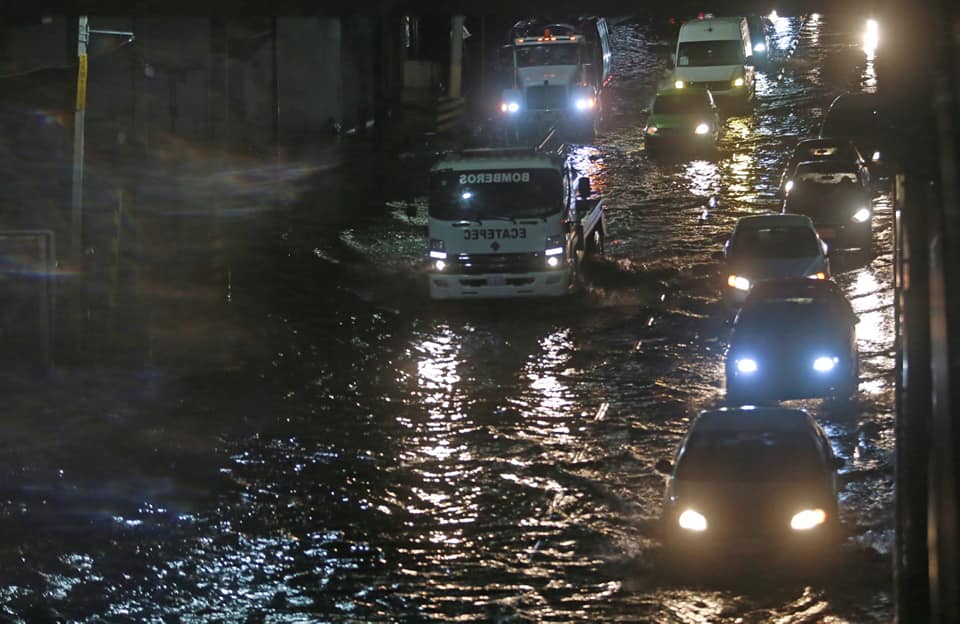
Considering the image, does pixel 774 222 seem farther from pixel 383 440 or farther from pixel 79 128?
pixel 79 128

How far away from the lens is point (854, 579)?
12445mm

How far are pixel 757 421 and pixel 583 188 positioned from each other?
10.9 m

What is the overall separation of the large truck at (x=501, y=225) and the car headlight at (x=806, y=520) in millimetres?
10655

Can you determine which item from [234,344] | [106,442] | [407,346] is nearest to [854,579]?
[106,442]

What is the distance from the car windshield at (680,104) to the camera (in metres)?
39.9

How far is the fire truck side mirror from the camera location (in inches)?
955

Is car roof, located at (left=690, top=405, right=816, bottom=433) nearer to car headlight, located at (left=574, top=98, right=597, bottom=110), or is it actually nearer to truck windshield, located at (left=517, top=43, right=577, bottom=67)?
car headlight, located at (left=574, top=98, right=597, bottom=110)

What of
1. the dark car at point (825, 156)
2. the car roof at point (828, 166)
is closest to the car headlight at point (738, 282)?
the dark car at point (825, 156)

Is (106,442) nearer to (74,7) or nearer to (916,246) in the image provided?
(74,7)

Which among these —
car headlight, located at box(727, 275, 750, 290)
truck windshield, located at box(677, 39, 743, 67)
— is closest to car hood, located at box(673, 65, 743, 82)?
truck windshield, located at box(677, 39, 743, 67)

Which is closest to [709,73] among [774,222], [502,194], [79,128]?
[774,222]

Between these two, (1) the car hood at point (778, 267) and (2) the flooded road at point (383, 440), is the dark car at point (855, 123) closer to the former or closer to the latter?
(2) the flooded road at point (383, 440)

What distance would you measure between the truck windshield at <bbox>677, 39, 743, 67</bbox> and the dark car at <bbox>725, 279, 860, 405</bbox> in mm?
27070

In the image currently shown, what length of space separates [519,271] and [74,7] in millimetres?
13608
